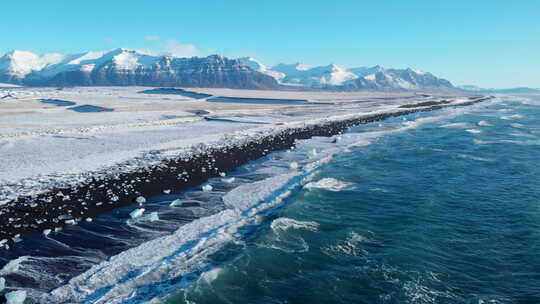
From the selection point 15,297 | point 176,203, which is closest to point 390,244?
point 176,203

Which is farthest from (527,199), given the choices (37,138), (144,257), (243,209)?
(37,138)

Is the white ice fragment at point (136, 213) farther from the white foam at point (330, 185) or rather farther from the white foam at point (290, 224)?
the white foam at point (330, 185)

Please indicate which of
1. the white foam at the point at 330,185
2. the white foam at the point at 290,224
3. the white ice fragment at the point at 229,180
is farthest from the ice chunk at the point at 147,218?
the white foam at the point at 330,185

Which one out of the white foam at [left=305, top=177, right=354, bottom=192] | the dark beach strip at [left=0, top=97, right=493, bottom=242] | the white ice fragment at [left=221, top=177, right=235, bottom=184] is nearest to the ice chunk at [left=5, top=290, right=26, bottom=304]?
the dark beach strip at [left=0, top=97, right=493, bottom=242]

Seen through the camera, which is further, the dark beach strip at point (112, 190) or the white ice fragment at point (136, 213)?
the white ice fragment at point (136, 213)

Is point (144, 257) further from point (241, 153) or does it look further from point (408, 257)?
point (241, 153)
